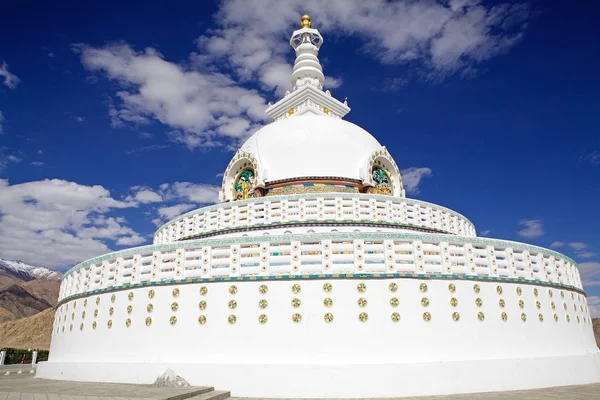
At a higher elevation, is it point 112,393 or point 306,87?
point 306,87

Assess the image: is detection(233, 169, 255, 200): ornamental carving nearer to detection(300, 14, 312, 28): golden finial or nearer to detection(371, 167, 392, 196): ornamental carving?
detection(371, 167, 392, 196): ornamental carving

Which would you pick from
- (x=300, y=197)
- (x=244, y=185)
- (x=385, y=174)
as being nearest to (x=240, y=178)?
(x=244, y=185)

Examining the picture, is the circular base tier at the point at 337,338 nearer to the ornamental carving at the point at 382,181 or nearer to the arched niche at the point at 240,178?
the ornamental carving at the point at 382,181

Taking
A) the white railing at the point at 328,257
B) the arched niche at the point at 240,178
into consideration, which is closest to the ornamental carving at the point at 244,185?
the arched niche at the point at 240,178

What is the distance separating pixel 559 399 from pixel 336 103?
20344mm

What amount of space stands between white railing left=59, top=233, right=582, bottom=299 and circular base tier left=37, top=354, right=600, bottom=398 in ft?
6.75

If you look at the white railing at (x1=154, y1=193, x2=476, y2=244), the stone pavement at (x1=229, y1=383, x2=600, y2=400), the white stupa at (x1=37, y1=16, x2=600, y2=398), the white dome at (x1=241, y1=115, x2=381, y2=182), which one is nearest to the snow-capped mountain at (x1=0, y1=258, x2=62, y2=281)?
the white dome at (x1=241, y1=115, x2=381, y2=182)

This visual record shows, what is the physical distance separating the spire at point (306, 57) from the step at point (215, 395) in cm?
2064

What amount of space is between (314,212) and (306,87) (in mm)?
11812

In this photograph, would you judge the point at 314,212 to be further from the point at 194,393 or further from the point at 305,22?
the point at 305,22

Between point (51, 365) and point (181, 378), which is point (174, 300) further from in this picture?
point (51, 365)

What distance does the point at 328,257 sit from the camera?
403 inches

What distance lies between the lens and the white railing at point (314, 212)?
1520 centimetres

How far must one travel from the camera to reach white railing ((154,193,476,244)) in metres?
15.2
